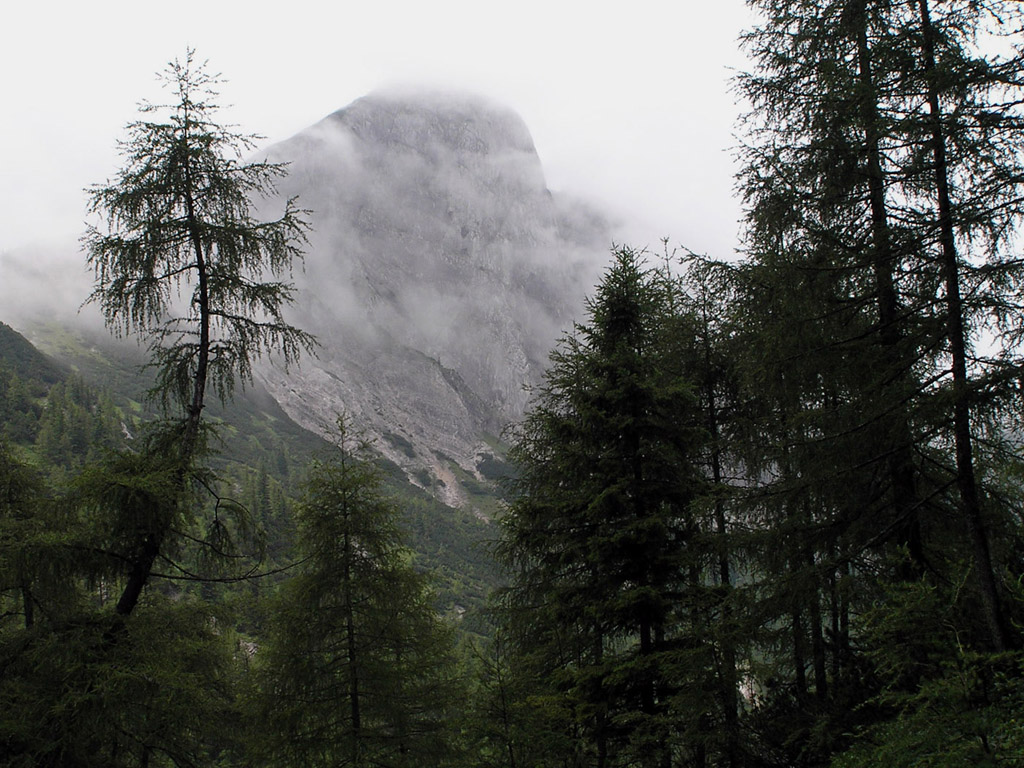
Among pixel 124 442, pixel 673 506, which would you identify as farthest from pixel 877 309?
pixel 124 442

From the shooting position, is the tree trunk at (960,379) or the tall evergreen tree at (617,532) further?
the tall evergreen tree at (617,532)

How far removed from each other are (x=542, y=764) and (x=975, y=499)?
5366 mm

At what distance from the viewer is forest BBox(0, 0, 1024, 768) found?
18.0ft

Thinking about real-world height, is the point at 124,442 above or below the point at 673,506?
above

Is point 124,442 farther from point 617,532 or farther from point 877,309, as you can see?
point 877,309

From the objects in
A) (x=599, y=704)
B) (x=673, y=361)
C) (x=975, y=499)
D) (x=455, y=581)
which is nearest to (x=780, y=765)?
(x=599, y=704)

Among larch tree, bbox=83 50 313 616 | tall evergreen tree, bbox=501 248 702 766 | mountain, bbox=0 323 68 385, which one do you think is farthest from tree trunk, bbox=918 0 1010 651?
mountain, bbox=0 323 68 385

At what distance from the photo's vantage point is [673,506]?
8.92 meters

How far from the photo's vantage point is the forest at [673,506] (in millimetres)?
5477

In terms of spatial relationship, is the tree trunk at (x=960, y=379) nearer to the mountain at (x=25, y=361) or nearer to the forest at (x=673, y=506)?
the forest at (x=673, y=506)

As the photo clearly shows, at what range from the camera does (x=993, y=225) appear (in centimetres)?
529

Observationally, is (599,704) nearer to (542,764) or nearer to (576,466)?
(542,764)

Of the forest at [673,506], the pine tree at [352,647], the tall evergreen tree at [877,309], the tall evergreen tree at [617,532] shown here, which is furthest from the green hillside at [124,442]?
the tall evergreen tree at [877,309]

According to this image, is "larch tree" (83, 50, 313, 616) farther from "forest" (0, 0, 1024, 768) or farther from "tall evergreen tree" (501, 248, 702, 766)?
"tall evergreen tree" (501, 248, 702, 766)
